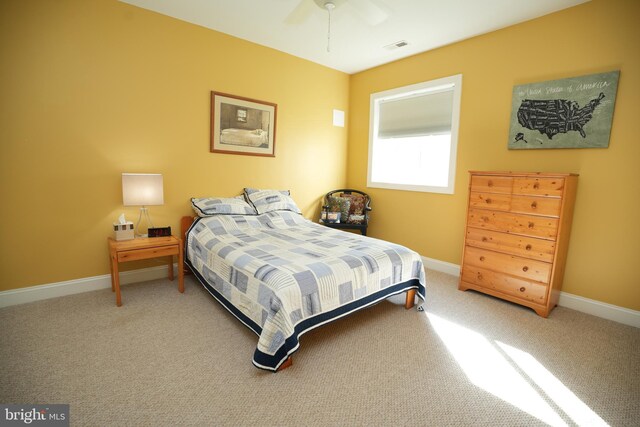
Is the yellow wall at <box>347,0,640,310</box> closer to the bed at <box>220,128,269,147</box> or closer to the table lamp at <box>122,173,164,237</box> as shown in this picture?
the bed at <box>220,128,269,147</box>

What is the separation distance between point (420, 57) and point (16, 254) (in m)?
4.76

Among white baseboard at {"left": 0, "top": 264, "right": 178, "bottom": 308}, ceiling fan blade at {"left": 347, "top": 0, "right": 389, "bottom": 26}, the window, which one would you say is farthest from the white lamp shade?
the window

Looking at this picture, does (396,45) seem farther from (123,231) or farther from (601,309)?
(123,231)

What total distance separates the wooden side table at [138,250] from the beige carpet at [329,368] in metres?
0.26

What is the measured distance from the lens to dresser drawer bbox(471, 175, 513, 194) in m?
2.87

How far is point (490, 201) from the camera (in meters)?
3.00

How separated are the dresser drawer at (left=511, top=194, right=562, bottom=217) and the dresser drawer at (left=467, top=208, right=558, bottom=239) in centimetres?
5

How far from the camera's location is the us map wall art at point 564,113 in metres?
2.61

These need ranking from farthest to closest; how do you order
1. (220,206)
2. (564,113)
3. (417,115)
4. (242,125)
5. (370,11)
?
1. (417,115)
2. (242,125)
3. (220,206)
4. (564,113)
5. (370,11)

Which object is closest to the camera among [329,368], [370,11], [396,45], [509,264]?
[329,368]

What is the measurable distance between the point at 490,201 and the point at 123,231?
11.8ft

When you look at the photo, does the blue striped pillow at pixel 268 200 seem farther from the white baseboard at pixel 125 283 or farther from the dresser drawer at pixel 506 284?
the dresser drawer at pixel 506 284

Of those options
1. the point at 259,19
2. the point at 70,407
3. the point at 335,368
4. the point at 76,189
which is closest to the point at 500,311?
the point at 335,368

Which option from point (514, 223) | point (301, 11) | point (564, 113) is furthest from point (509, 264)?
point (301, 11)
